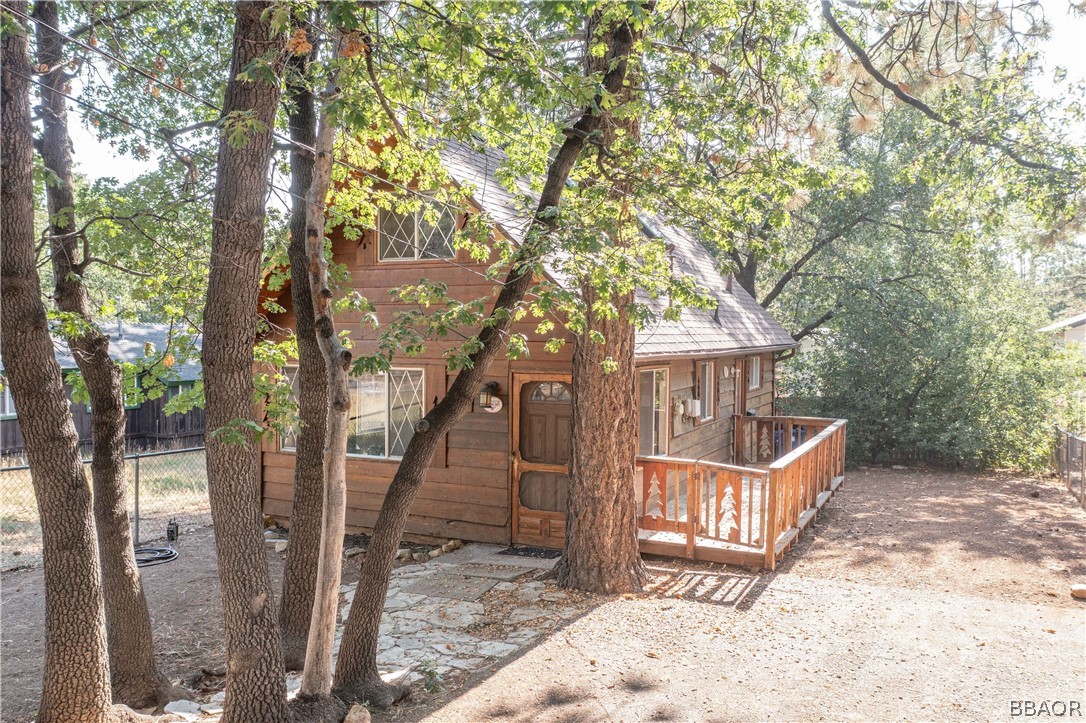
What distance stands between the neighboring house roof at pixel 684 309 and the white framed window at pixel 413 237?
29.2 inches

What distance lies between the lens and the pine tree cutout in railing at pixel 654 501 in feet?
28.4

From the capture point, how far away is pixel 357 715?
451 centimetres

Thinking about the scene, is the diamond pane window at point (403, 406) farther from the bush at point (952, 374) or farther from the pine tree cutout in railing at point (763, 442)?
the bush at point (952, 374)

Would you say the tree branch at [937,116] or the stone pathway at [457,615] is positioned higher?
the tree branch at [937,116]

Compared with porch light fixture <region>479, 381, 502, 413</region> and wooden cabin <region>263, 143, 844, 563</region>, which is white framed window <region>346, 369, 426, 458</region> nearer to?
wooden cabin <region>263, 143, 844, 563</region>

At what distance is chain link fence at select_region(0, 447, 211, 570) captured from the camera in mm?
10234

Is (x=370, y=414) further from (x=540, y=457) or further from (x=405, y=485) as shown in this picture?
(x=405, y=485)

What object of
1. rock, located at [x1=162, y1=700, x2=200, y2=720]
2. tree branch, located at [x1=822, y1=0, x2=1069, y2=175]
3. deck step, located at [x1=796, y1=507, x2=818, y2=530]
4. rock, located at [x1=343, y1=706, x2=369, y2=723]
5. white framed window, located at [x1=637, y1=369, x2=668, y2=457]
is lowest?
rock, located at [x1=162, y1=700, x2=200, y2=720]

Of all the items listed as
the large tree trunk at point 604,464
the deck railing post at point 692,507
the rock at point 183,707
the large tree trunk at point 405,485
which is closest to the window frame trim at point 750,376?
the deck railing post at point 692,507

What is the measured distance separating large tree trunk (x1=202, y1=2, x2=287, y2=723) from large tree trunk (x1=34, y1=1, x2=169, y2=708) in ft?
4.39

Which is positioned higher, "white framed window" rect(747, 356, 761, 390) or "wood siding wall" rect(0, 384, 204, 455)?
"white framed window" rect(747, 356, 761, 390)

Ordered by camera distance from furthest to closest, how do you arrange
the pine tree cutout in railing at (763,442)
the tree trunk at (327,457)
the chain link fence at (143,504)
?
the pine tree cutout in railing at (763,442), the chain link fence at (143,504), the tree trunk at (327,457)

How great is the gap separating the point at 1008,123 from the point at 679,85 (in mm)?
5045

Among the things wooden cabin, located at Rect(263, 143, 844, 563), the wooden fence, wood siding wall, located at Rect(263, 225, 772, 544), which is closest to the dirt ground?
A: wooden cabin, located at Rect(263, 143, 844, 563)
